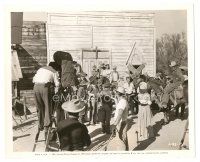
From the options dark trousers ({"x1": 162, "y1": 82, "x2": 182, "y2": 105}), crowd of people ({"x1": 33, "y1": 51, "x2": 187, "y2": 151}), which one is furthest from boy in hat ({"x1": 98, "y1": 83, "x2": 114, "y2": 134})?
dark trousers ({"x1": 162, "y1": 82, "x2": 182, "y2": 105})

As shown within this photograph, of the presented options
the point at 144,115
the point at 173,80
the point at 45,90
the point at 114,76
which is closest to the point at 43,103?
the point at 45,90

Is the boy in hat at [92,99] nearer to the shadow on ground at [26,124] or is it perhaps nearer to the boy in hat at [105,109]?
the boy in hat at [105,109]

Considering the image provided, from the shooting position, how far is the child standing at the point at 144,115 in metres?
1.49

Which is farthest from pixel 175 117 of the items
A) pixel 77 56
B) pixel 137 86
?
pixel 77 56

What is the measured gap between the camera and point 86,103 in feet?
4.87

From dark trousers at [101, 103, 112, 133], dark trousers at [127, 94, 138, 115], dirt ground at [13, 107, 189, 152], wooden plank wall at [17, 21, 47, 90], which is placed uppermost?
wooden plank wall at [17, 21, 47, 90]

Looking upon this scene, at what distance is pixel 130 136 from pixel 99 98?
7.8 inches

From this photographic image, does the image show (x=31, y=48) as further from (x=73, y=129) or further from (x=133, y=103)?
(x=133, y=103)

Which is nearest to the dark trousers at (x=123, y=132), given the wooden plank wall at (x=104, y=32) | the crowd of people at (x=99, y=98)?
the crowd of people at (x=99, y=98)

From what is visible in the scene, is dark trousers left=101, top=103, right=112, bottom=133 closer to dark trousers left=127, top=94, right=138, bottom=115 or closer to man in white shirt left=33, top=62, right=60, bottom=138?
dark trousers left=127, top=94, right=138, bottom=115

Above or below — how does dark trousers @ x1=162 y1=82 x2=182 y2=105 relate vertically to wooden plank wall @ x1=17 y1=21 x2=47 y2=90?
below

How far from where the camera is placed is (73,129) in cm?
147

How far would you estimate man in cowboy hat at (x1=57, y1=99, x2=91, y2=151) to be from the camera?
58.0 inches

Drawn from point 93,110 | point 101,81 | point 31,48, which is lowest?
point 93,110
